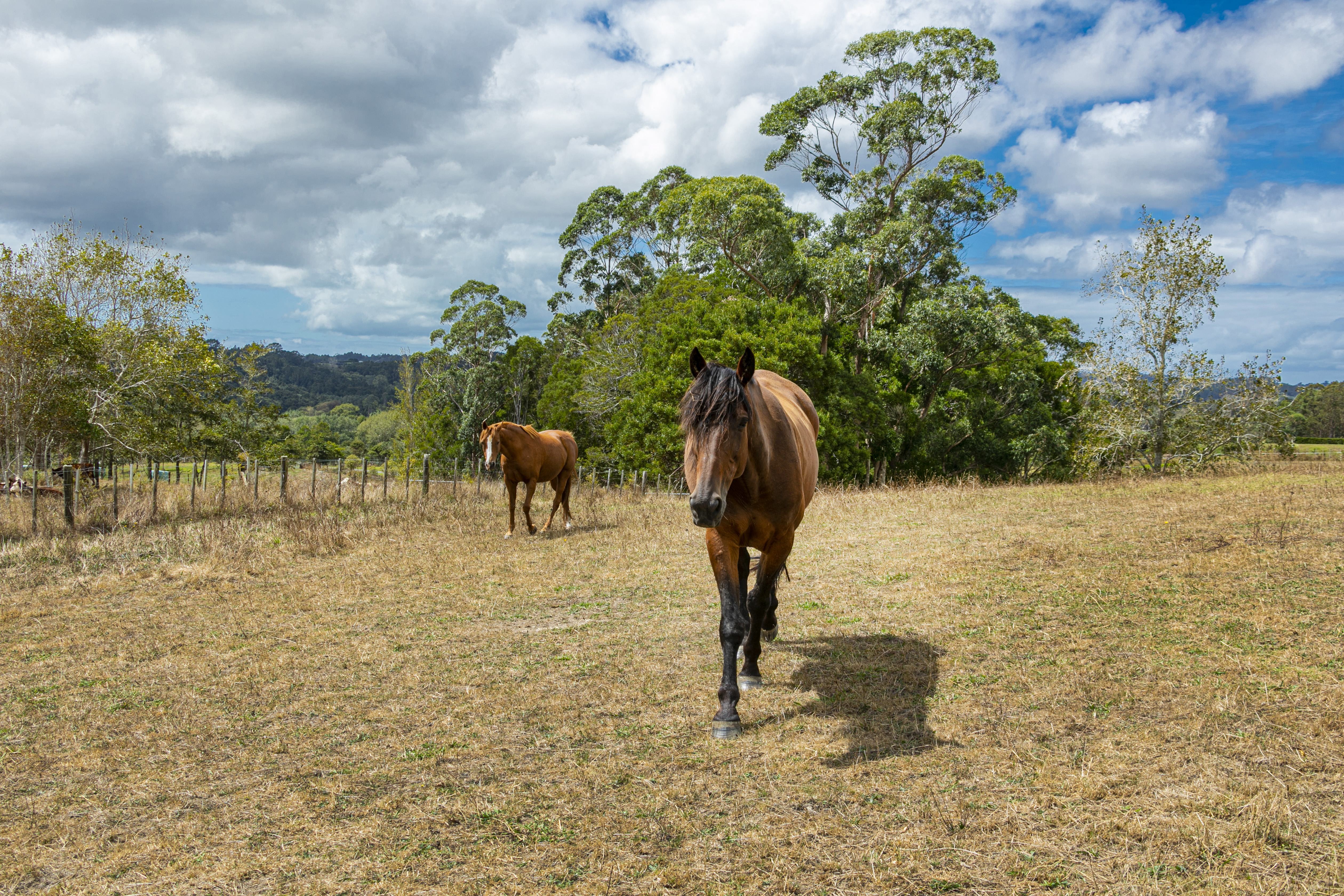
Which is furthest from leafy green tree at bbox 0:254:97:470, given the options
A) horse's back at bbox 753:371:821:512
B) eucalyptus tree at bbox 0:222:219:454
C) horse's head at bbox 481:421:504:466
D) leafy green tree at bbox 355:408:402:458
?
leafy green tree at bbox 355:408:402:458

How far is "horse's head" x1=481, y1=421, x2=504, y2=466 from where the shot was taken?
13.6m

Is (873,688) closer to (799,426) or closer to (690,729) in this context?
(690,729)

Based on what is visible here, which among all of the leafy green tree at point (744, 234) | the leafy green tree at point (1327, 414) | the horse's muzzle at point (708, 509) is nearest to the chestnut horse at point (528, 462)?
the horse's muzzle at point (708, 509)

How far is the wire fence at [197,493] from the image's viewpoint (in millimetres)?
13117

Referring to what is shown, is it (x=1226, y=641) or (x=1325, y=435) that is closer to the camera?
(x=1226, y=641)

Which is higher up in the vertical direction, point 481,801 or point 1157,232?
point 1157,232

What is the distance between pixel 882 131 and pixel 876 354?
8687 millimetres

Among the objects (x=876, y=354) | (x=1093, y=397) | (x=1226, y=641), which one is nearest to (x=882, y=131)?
(x=876, y=354)

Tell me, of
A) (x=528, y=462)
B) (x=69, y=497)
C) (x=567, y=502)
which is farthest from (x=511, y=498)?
(x=69, y=497)

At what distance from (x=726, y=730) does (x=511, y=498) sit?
10.3 meters

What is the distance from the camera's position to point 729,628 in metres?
4.70

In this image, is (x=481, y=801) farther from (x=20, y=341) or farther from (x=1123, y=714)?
(x=20, y=341)

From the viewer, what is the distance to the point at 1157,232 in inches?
788

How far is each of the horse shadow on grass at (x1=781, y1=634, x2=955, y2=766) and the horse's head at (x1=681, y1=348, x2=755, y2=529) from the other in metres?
1.62
